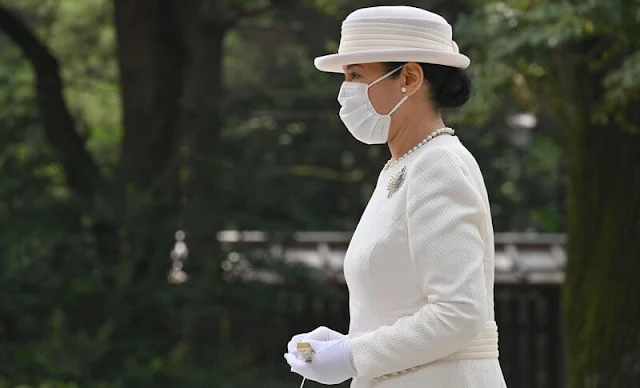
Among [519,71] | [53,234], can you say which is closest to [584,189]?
[519,71]

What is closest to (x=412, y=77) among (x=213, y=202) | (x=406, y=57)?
(x=406, y=57)

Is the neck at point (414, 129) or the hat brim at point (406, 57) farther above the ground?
the hat brim at point (406, 57)

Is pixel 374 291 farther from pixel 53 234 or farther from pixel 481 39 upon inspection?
pixel 53 234

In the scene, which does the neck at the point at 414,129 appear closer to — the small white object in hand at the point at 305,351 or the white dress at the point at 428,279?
the white dress at the point at 428,279

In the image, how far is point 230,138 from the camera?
32.4 feet

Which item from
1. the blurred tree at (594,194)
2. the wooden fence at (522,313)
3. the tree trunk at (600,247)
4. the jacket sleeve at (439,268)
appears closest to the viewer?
the jacket sleeve at (439,268)

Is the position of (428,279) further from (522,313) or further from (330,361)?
(522,313)

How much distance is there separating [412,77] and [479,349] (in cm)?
52

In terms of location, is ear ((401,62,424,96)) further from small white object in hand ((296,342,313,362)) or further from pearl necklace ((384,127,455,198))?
small white object in hand ((296,342,313,362))

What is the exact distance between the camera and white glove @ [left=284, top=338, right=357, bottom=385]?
2383 mm

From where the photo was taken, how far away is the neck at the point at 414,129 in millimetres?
2453

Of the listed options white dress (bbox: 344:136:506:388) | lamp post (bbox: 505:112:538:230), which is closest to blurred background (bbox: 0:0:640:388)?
white dress (bbox: 344:136:506:388)

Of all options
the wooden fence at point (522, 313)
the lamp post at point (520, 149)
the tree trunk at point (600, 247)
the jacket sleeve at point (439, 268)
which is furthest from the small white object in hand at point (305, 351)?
the lamp post at point (520, 149)

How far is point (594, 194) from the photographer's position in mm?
8516
